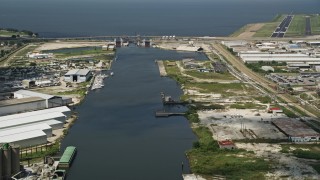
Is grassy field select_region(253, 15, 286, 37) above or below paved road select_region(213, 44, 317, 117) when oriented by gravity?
above

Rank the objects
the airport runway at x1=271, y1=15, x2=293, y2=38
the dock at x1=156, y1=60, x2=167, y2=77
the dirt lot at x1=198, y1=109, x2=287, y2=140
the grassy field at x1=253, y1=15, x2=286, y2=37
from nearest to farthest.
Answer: the dirt lot at x1=198, y1=109, x2=287, y2=140 → the dock at x1=156, y1=60, x2=167, y2=77 → the airport runway at x1=271, y1=15, x2=293, y2=38 → the grassy field at x1=253, y1=15, x2=286, y2=37

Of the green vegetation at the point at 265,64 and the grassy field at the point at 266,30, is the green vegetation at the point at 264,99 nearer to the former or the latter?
the green vegetation at the point at 265,64

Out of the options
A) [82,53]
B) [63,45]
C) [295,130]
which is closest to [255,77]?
[295,130]

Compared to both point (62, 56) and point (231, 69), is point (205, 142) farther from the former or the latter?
point (62, 56)

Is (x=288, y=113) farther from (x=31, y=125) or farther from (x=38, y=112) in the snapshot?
(x=31, y=125)

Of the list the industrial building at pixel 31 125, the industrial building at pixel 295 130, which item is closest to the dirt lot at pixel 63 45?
the industrial building at pixel 31 125

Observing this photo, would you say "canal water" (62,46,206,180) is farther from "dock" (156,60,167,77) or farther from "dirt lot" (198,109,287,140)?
"dock" (156,60,167,77)

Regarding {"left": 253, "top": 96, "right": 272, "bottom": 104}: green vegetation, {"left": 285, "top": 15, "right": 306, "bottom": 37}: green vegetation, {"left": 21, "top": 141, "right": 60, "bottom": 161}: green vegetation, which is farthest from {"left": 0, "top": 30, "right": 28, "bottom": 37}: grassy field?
{"left": 21, "top": 141, "right": 60, "bottom": 161}: green vegetation
